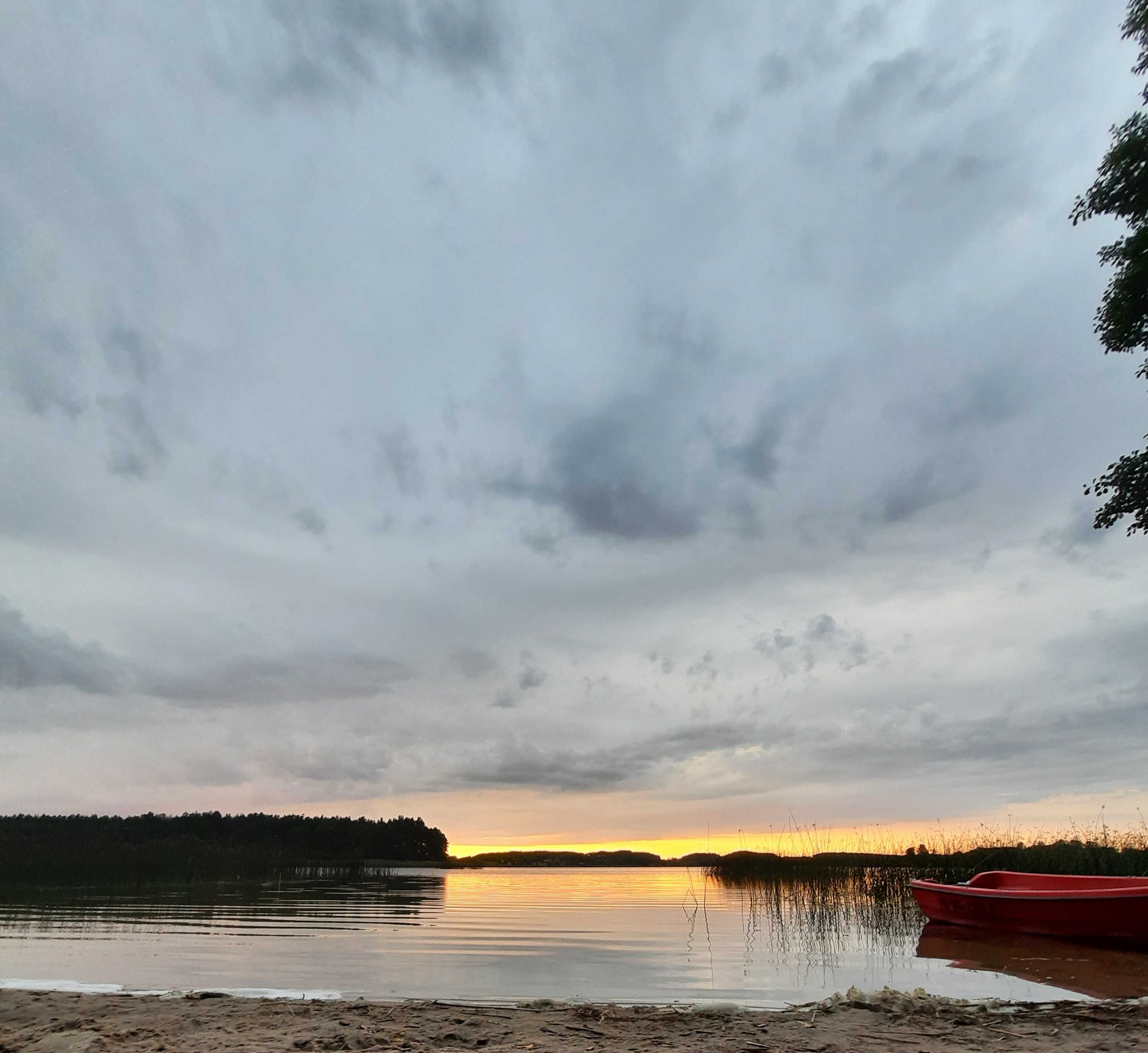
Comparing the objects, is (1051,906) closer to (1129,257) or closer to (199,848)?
(1129,257)

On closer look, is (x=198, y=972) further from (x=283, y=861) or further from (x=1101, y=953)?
(x=283, y=861)

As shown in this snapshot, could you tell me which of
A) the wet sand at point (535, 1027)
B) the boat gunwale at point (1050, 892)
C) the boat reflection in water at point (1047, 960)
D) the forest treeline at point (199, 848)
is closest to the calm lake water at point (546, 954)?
the boat reflection in water at point (1047, 960)

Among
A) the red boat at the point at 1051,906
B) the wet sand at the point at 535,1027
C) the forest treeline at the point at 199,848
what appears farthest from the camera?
the forest treeline at the point at 199,848

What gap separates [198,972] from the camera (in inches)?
463

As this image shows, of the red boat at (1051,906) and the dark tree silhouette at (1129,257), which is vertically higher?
the dark tree silhouette at (1129,257)

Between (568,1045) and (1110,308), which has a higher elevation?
(1110,308)

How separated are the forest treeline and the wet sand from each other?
4105 centimetres

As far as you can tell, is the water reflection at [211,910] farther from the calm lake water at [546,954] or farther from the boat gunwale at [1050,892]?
the boat gunwale at [1050,892]

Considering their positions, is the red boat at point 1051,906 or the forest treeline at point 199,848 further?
the forest treeline at point 199,848

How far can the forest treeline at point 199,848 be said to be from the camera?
41906 mm

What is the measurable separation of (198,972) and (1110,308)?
57.0 ft

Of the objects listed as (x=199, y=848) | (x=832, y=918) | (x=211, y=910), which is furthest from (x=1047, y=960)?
(x=199, y=848)

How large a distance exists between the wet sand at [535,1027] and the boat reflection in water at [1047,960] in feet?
9.68

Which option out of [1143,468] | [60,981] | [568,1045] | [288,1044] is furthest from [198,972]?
[1143,468]
